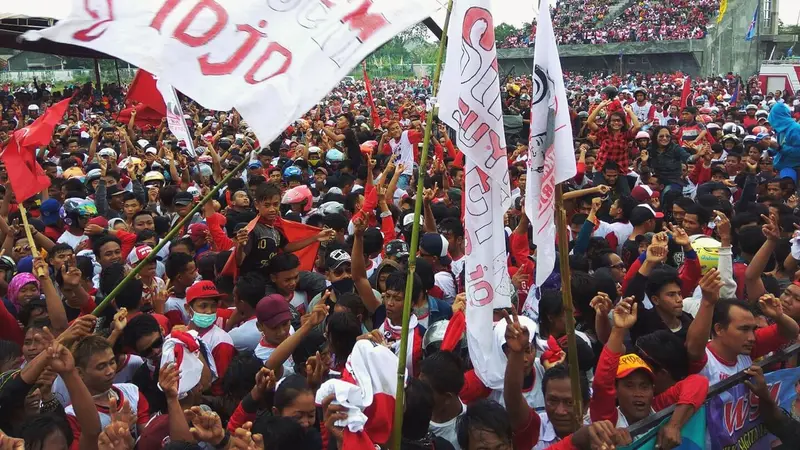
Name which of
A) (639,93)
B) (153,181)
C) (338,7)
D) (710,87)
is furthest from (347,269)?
(710,87)

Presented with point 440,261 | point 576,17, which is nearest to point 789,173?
point 440,261

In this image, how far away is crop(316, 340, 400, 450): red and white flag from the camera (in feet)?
8.73

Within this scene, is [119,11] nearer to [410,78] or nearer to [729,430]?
[729,430]

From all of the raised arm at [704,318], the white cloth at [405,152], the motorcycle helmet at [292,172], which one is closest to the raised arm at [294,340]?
the raised arm at [704,318]

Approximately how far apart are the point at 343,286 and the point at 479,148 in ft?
7.47

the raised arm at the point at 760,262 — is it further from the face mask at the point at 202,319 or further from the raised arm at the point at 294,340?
the face mask at the point at 202,319

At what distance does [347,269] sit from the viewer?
506 centimetres

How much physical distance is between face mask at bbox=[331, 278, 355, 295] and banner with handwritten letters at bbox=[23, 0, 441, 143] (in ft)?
8.05

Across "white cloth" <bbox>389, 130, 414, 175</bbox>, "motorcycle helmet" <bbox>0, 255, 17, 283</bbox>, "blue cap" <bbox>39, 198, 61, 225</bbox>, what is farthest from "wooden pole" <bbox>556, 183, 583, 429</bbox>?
"white cloth" <bbox>389, 130, 414, 175</bbox>

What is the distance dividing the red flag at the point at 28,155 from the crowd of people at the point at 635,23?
39.7 meters

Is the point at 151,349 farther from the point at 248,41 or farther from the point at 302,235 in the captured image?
the point at 248,41

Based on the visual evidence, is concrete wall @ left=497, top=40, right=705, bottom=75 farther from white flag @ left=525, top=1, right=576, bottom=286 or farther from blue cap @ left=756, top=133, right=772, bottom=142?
white flag @ left=525, top=1, right=576, bottom=286

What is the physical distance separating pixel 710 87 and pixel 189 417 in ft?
90.5

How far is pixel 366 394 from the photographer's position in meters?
2.78
